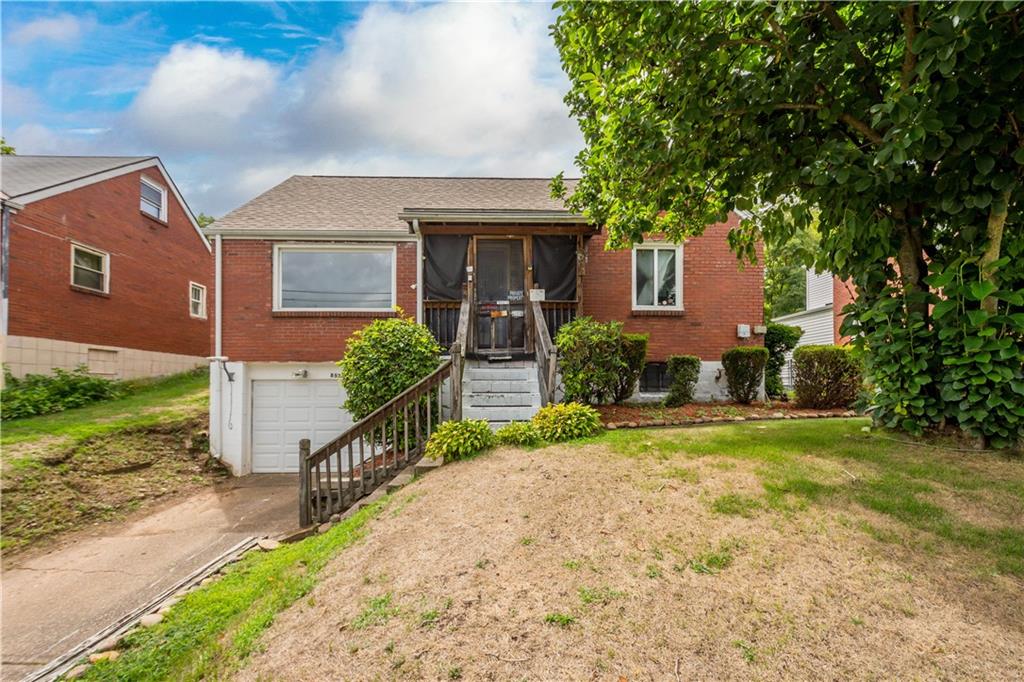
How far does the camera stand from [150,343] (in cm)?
1393

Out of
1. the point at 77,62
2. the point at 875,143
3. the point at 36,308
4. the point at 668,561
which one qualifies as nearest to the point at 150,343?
the point at 36,308

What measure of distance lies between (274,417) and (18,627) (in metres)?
5.62

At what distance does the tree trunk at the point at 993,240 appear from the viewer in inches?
162

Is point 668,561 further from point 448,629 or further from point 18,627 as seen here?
point 18,627

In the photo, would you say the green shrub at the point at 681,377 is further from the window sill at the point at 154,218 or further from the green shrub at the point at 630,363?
the window sill at the point at 154,218

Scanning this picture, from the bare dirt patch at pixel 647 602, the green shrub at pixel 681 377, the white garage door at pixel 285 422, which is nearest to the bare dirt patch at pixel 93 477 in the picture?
the white garage door at pixel 285 422

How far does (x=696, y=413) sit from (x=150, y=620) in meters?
7.42

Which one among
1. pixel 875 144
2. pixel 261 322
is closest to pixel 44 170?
pixel 261 322

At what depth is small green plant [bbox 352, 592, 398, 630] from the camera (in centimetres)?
280

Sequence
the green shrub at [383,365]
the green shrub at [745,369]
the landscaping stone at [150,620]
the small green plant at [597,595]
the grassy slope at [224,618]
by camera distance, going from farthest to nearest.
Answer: the green shrub at [745,369] < the green shrub at [383,365] < the landscaping stone at [150,620] < the grassy slope at [224,618] < the small green plant at [597,595]

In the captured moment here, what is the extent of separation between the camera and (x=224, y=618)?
3.65 metres

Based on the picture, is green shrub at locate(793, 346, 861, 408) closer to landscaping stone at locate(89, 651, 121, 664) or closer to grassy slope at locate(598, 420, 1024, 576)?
grassy slope at locate(598, 420, 1024, 576)

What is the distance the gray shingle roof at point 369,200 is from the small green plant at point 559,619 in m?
8.13

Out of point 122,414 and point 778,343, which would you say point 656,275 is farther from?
point 122,414
